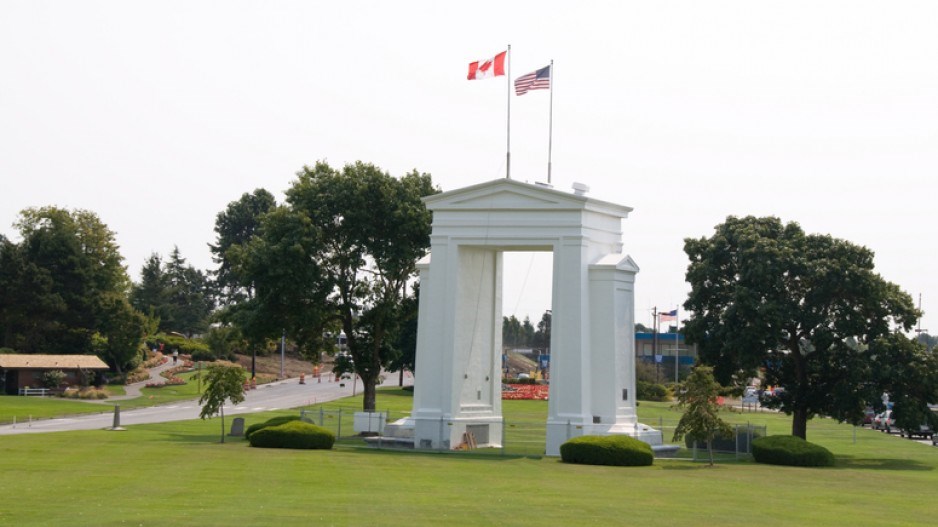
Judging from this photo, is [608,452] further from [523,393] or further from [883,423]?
[523,393]

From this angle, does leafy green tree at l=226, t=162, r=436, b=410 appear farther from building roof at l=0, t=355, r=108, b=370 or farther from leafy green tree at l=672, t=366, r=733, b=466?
building roof at l=0, t=355, r=108, b=370

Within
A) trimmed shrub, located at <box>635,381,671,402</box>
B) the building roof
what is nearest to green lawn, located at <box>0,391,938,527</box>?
the building roof

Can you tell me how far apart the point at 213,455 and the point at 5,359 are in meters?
55.2

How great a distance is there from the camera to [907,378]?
4662cm

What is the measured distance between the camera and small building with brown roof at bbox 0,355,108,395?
87.2 meters

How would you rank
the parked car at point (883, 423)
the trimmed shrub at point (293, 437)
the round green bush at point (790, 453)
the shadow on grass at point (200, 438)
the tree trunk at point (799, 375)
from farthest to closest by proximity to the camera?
the parked car at point (883, 423) < the tree trunk at point (799, 375) < the shadow on grass at point (200, 438) < the trimmed shrub at point (293, 437) < the round green bush at point (790, 453)

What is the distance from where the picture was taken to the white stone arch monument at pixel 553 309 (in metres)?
45.8

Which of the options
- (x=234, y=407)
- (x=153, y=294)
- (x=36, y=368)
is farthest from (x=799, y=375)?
(x=153, y=294)

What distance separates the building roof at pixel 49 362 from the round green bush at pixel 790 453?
200 feet

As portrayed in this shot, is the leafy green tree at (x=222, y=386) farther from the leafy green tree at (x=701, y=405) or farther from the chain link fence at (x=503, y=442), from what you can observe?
the leafy green tree at (x=701, y=405)

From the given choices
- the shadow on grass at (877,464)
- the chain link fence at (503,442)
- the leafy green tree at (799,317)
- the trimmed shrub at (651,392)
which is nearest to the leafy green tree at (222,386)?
the chain link fence at (503,442)

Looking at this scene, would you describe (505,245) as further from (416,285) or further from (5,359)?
(5,359)

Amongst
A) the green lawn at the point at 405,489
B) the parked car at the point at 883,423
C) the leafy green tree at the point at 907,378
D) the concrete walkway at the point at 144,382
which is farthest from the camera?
the concrete walkway at the point at 144,382

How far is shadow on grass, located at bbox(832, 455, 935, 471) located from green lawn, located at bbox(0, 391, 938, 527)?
0.51ft
